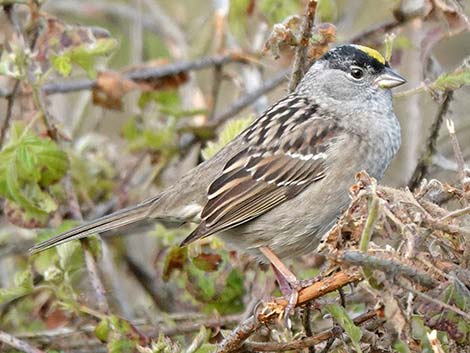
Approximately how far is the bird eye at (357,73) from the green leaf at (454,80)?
2.08 feet

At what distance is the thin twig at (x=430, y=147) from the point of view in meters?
2.76

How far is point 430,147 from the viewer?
2.84m

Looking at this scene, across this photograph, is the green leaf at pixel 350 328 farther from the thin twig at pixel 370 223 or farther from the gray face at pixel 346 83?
the gray face at pixel 346 83

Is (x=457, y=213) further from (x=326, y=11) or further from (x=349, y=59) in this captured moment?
(x=326, y=11)

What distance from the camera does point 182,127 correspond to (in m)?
3.62

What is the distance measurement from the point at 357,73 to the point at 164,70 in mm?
798

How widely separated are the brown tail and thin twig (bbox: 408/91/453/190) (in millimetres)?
788

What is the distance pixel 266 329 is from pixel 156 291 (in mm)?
1262

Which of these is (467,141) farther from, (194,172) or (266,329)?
(266,329)

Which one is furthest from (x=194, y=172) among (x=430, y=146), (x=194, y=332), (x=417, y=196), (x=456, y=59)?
(x=456, y=59)

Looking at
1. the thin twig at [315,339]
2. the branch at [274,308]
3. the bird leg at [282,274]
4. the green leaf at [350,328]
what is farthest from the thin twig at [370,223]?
the bird leg at [282,274]

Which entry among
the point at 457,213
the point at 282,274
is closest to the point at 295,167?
the point at 282,274

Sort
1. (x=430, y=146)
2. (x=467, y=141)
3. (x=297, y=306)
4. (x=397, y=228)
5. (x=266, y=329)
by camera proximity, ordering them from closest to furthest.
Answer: (x=397, y=228) < (x=297, y=306) < (x=266, y=329) < (x=430, y=146) < (x=467, y=141)

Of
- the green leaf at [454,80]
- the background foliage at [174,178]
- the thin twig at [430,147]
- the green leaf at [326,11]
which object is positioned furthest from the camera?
the green leaf at [326,11]
